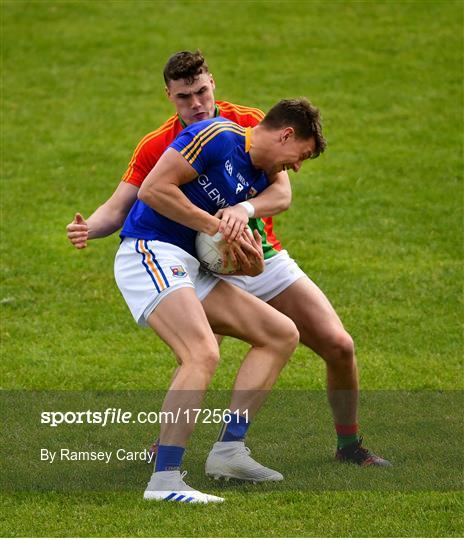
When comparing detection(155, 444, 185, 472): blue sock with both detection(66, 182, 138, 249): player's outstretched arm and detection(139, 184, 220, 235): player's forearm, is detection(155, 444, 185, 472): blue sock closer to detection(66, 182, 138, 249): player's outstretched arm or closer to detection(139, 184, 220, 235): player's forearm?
detection(139, 184, 220, 235): player's forearm

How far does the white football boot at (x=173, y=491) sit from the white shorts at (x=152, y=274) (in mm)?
858

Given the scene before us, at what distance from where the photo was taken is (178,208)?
624cm

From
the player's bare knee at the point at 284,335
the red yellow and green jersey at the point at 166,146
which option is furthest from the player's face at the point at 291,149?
the player's bare knee at the point at 284,335

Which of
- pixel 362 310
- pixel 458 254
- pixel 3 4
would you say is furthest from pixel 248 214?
pixel 3 4

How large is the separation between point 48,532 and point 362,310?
17.6 ft

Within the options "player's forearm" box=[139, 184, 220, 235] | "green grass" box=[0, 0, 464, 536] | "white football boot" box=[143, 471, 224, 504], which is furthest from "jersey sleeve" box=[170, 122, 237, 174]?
"green grass" box=[0, 0, 464, 536]

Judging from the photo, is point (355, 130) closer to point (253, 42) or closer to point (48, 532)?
point (253, 42)

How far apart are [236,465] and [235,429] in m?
0.19

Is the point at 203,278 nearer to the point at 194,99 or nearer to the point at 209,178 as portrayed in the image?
the point at 209,178

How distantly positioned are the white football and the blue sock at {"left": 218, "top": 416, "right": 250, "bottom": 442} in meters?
0.81

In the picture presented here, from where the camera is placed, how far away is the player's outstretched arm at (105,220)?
673 centimetres

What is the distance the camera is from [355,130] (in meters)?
15.4

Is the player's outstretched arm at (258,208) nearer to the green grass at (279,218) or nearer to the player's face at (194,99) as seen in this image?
the player's face at (194,99)

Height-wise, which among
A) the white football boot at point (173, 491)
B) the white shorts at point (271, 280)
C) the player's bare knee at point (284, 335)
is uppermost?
the white shorts at point (271, 280)
